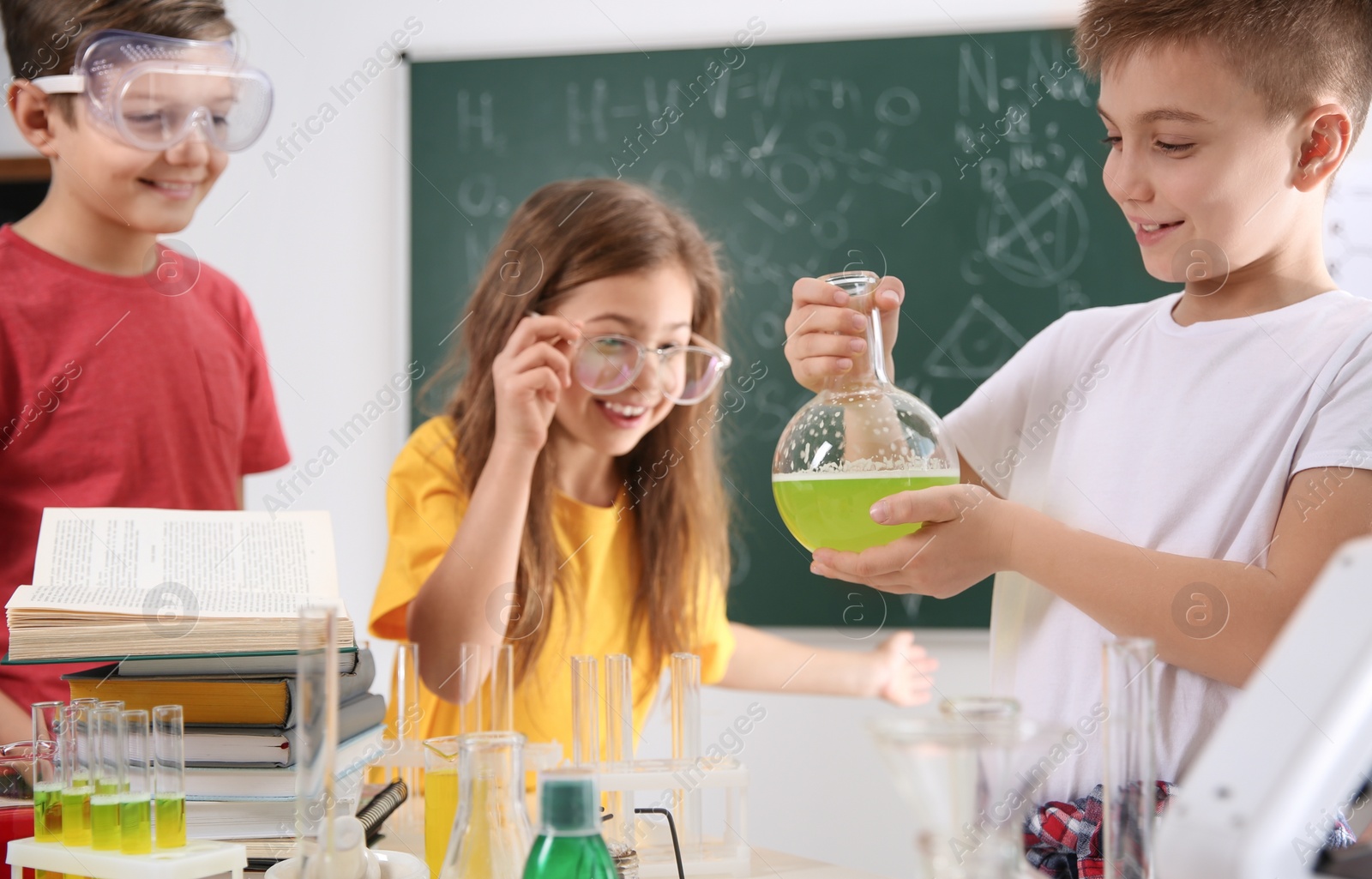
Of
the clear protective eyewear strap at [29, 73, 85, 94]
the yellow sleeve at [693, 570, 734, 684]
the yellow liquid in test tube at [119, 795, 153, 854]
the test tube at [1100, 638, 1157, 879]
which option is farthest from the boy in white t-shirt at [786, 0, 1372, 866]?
the clear protective eyewear strap at [29, 73, 85, 94]

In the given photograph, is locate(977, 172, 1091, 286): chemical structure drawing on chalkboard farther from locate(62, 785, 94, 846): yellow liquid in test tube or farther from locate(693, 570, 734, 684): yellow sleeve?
locate(62, 785, 94, 846): yellow liquid in test tube

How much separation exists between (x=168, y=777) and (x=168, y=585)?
0.75 ft

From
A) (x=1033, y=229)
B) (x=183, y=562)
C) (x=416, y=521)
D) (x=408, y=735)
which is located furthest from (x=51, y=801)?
(x=1033, y=229)

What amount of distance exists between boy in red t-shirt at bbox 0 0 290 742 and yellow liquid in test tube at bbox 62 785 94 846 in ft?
2.11

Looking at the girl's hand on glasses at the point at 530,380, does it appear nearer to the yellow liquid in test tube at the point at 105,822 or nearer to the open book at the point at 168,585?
the open book at the point at 168,585

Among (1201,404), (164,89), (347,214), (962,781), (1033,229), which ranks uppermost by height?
(347,214)

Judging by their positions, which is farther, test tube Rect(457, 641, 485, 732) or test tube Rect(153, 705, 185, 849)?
test tube Rect(457, 641, 485, 732)

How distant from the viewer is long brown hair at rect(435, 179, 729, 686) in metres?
1.69

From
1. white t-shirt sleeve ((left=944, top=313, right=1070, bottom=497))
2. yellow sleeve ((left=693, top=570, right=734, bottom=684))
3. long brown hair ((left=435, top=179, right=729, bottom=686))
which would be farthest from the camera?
yellow sleeve ((left=693, top=570, right=734, bottom=684))

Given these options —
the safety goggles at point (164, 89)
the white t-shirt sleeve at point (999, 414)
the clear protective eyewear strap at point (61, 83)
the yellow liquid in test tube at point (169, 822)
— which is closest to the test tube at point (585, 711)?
the yellow liquid in test tube at point (169, 822)

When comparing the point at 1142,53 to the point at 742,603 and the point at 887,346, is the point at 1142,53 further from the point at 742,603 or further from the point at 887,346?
the point at 742,603

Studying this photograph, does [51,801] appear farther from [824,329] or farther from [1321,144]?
[1321,144]

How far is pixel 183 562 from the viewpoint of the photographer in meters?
0.99

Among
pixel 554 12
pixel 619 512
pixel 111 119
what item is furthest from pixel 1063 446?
pixel 554 12
